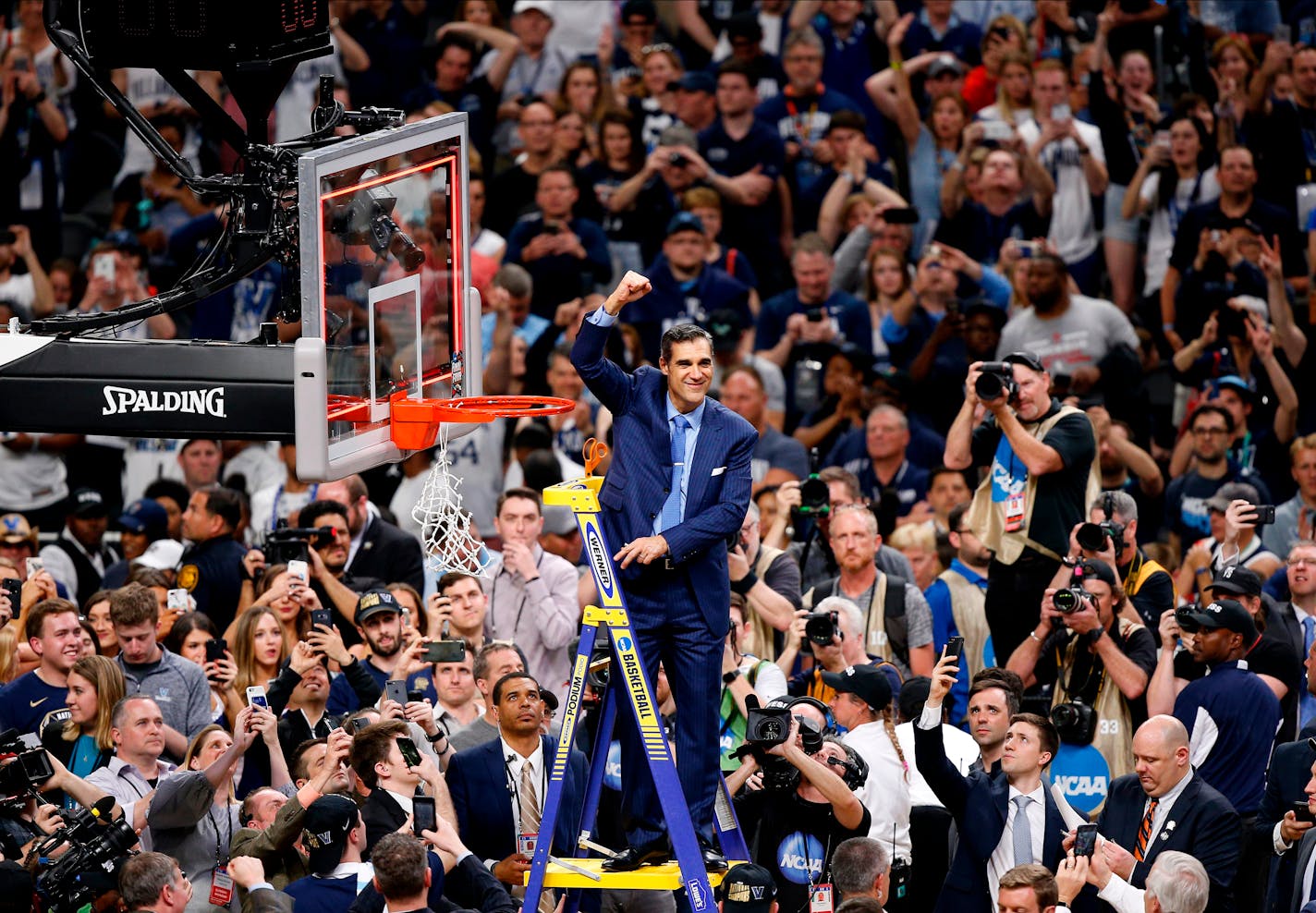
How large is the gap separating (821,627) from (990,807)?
1.49 metres

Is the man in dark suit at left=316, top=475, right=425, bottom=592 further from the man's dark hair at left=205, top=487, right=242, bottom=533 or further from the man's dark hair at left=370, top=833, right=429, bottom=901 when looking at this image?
the man's dark hair at left=370, top=833, right=429, bottom=901

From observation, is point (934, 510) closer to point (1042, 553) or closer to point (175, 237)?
point (1042, 553)

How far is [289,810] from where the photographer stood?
10.4 meters

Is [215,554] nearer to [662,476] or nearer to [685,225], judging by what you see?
[685,225]

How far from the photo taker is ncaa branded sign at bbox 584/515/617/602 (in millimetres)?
9453

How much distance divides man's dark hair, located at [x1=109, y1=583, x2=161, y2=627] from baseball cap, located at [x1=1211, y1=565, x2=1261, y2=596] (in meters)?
5.78

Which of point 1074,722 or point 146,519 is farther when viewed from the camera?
point 146,519

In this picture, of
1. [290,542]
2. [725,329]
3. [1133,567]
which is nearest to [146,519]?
[290,542]

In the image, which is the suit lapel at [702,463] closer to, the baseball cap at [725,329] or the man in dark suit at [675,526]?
the man in dark suit at [675,526]

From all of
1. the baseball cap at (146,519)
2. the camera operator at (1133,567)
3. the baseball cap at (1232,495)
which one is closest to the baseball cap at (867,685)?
the camera operator at (1133,567)

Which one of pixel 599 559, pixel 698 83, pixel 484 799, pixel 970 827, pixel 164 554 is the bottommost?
pixel 164 554

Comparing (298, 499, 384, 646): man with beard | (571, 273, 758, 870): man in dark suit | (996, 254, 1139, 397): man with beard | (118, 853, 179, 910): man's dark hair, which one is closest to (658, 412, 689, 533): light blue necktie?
(571, 273, 758, 870): man in dark suit

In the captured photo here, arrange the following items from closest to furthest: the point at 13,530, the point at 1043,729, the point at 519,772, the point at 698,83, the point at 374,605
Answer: the point at 1043,729 < the point at 519,772 < the point at 374,605 < the point at 13,530 < the point at 698,83

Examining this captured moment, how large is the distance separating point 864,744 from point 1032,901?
1.63 meters
